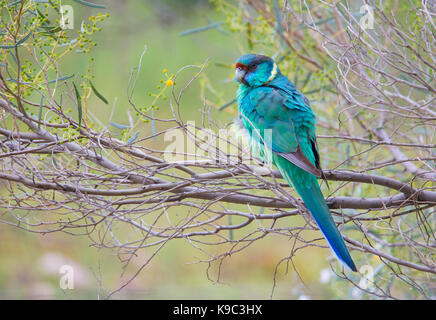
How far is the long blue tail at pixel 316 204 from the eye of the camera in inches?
70.8

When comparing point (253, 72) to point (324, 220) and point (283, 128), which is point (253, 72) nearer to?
point (283, 128)

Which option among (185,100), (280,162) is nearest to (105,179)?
(280,162)

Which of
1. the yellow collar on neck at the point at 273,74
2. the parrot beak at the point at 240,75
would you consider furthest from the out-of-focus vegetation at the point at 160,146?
the parrot beak at the point at 240,75

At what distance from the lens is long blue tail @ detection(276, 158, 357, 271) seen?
70.8 inches

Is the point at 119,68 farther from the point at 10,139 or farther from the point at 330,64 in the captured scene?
the point at 10,139

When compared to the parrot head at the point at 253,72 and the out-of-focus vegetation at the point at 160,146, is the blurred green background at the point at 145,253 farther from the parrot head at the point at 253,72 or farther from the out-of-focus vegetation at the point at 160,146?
the parrot head at the point at 253,72

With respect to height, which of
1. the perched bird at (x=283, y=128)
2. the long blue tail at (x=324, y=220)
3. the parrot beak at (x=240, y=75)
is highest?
the parrot beak at (x=240, y=75)

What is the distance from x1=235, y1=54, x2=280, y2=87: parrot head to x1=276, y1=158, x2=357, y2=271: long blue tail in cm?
46

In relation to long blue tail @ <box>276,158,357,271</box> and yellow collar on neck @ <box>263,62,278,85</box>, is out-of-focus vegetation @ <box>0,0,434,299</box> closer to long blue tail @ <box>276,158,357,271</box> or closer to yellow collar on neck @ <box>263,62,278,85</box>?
yellow collar on neck @ <box>263,62,278,85</box>

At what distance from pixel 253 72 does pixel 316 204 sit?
0.82 metres

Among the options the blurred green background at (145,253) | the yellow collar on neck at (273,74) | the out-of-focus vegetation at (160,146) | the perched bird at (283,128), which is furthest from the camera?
the blurred green background at (145,253)

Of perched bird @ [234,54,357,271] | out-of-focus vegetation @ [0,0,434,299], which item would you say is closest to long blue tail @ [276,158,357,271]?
perched bird @ [234,54,357,271]
